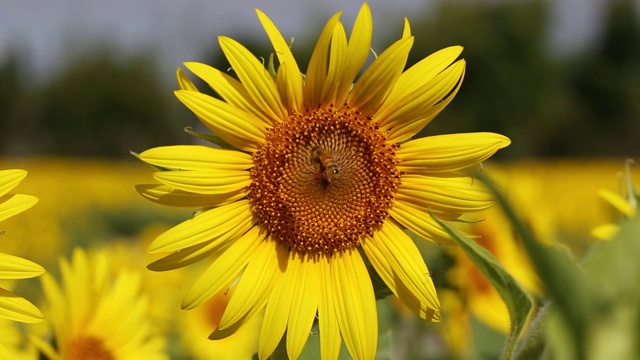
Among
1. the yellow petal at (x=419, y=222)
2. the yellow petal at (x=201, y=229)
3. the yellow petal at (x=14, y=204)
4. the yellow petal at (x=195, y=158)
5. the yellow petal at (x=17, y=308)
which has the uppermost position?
the yellow petal at (x=195, y=158)

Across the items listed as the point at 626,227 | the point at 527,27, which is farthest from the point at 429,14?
the point at 626,227

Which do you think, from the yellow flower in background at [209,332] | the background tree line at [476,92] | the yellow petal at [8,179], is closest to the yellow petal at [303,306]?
the yellow petal at [8,179]

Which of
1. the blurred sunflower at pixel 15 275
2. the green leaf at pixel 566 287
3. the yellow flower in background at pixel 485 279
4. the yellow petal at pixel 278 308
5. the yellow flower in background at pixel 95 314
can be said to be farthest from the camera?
the yellow flower in background at pixel 485 279

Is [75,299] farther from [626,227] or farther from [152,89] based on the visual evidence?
[152,89]

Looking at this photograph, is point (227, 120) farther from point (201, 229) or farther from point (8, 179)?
point (8, 179)

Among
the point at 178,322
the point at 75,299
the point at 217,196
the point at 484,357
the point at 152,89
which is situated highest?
the point at 217,196

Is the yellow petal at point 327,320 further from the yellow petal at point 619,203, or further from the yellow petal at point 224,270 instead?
the yellow petal at point 619,203

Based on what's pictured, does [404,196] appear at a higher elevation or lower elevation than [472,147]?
lower
